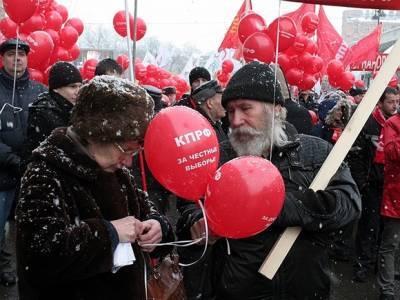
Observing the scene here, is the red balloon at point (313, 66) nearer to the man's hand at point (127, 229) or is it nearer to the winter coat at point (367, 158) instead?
the winter coat at point (367, 158)

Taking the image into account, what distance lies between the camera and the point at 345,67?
46.6 ft

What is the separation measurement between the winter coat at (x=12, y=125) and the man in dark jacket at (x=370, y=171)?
3410mm

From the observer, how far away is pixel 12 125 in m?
4.66

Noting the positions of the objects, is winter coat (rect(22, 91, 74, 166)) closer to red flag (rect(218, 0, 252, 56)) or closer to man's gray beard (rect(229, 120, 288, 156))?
man's gray beard (rect(229, 120, 288, 156))

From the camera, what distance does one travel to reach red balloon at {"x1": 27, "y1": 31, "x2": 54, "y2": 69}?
700cm

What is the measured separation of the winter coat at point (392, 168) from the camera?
14.6 ft

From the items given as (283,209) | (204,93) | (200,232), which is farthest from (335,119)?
(200,232)

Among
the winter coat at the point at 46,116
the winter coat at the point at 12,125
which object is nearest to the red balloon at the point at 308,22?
the winter coat at the point at 12,125

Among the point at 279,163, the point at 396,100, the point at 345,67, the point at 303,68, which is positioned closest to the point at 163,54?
the point at 345,67

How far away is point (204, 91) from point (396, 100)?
2.16 m

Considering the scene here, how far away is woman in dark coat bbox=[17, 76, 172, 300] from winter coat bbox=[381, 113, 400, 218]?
3057 mm

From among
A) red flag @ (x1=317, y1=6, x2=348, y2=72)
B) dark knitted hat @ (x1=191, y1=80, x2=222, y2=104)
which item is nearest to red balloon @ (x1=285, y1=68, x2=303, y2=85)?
red flag @ (x1=317, y1=6, x2=348, y2=72)

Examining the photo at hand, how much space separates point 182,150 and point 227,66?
479 inches

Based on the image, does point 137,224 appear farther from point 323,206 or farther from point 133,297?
point 323,206
